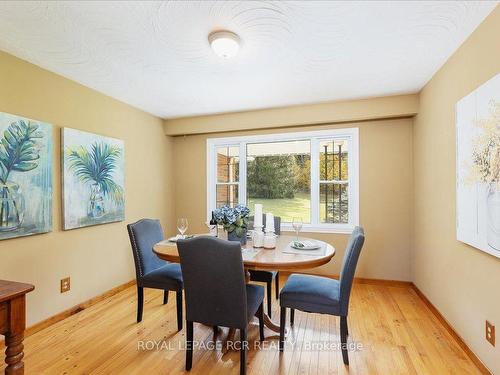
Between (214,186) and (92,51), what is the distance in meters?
2.48

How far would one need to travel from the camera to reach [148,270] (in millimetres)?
2574

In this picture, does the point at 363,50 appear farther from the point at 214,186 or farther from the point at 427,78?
the point at 214,186

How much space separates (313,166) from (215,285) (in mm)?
2503

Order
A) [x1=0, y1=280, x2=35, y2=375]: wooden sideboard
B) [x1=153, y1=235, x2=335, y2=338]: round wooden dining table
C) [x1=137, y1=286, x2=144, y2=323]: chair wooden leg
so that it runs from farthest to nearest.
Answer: [x1=137, y1=286, x2=144, y2=323]: chair wooden leg < [x1=153, y1=235, x2=335, y2=338]: round wooden dining table < [x1=0, y1=280, x2=35, y2=375]: wooden sideboard

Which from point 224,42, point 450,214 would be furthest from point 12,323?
point 450,214

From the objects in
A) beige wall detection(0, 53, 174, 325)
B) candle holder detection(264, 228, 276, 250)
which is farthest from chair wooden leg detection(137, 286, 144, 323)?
candle holder detection(264, 228, 276, 250)

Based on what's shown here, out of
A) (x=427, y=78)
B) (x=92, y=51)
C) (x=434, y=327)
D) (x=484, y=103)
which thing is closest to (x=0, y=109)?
(x=92, y=51)

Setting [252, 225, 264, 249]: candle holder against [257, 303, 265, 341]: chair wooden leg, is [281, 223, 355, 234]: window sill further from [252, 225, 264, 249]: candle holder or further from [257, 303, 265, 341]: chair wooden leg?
[257, 303, 265, 341]: chair wooden leg

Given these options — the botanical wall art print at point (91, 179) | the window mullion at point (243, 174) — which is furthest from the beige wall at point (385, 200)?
the botanical wall art print at point (91, 179)

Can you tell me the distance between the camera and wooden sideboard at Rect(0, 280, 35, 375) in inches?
54.7

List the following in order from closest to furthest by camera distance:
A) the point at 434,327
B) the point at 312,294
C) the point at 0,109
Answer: the point at 312,294
the point at 0,109
the point at 434,327

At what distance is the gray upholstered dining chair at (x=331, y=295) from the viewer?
193 centimetres

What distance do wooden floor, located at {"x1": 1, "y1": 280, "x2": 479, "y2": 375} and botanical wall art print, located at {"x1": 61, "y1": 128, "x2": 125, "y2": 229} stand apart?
39.4 inches

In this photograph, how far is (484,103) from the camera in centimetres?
179
